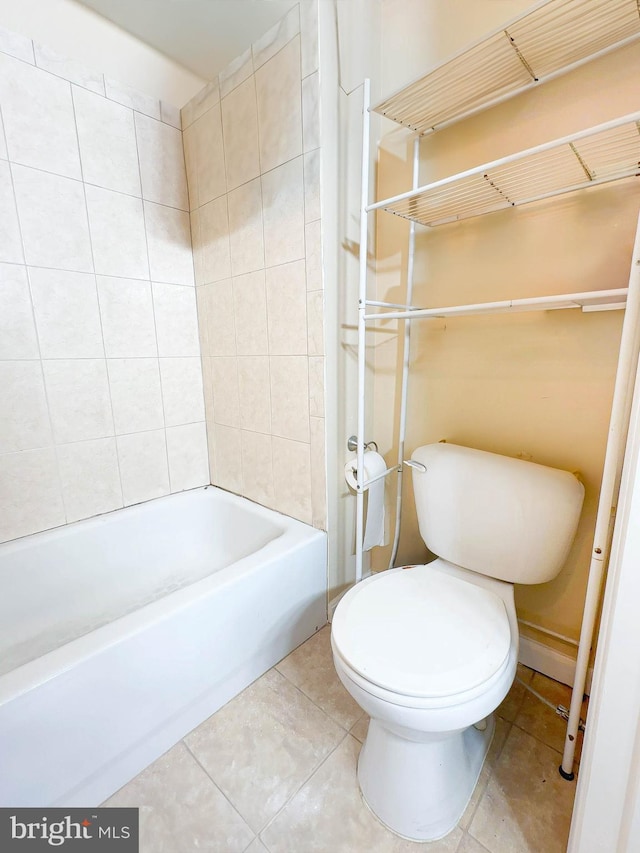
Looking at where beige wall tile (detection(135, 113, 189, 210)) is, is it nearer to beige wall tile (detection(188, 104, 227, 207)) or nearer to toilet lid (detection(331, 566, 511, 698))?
beige wall tile (detection(188, 104, 227, 207))

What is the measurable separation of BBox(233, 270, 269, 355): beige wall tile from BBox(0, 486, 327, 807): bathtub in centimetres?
70

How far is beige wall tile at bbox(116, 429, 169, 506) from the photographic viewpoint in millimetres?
1590

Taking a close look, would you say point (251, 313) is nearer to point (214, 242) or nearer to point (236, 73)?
point (214, 242)

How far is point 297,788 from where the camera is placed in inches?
36.9

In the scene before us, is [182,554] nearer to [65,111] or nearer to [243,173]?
[243,173]

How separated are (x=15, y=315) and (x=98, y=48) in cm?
103

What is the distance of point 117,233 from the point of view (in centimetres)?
146

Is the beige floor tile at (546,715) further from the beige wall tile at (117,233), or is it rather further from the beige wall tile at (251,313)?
the beige wall tile at (117,233)

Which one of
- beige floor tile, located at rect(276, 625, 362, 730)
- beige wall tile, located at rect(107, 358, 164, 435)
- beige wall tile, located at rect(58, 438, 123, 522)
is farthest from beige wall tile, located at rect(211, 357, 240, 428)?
beige floor tile, located at rect(276, 625, 362, 730)

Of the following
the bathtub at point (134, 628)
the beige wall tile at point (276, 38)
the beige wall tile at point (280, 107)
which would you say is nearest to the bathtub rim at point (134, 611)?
the bathtub at point (134, 628)

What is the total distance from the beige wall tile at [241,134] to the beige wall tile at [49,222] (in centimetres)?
57

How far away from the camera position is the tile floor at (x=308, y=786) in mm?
838

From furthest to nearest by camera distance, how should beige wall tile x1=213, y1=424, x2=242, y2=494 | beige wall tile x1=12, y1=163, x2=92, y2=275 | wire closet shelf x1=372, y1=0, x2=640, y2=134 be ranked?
beige wall tile x1=213, y1=424, x2=242, y2=494
beige wall tile x1=12, y1=163, x2=92, y2=275
wire closet shelf x1=372, y1=0, x2=640, y2=134

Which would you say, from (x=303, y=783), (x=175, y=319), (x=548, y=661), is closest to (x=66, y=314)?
(x=175, y=319)
